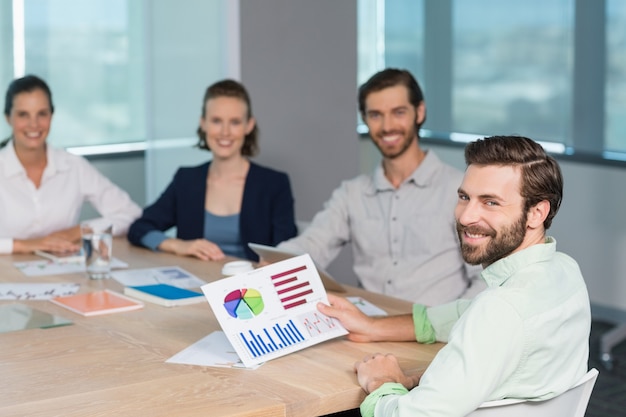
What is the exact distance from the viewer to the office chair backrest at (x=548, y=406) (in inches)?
78.3

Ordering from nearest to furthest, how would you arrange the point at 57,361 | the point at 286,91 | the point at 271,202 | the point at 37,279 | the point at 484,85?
the point at 57,361 → the point at 37,279 → the point at 271,202 → the point at 286,91 → the point at 484,85

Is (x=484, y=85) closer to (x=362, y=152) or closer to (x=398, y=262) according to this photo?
(x=362, y=152)

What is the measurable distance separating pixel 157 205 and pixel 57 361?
68.2 inches

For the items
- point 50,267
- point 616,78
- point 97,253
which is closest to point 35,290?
point 97,253

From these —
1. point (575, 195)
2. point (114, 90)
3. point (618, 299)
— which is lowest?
point (618, 299)

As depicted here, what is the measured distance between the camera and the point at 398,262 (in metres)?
3.63

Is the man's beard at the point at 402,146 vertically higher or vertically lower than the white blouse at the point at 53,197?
higher

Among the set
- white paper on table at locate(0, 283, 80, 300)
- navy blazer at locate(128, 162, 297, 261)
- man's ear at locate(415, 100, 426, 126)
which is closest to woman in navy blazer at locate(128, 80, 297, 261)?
navy blazer at locate(128, 162, 297, 261)

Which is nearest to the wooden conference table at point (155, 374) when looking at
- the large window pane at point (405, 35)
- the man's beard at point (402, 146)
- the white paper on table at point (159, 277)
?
the white paper on table at point (159, 277)

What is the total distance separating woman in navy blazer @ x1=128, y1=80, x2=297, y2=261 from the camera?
4.11 m

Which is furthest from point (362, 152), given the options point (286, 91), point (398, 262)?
point (398, 262)

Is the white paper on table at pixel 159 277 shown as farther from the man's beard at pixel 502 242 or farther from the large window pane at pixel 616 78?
the large window pane at pixel 616 78

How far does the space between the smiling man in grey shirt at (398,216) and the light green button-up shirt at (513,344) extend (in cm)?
137

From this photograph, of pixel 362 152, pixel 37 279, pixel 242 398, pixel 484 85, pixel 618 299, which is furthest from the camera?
pixel 362 152
